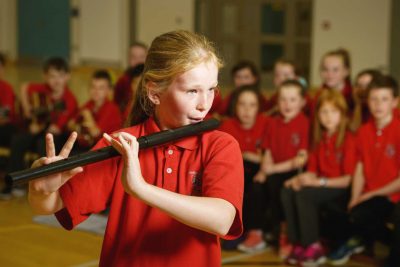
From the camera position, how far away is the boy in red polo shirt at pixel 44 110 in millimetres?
5828

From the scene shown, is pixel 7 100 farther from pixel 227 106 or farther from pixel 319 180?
pixel 319 180

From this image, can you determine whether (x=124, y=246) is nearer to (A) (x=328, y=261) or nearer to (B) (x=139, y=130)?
(B) (x=139, y=130)

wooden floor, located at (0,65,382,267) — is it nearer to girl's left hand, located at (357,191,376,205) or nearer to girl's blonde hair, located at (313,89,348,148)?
girl's left hand, located at (357,191,376,205)

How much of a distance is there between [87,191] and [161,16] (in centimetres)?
1110

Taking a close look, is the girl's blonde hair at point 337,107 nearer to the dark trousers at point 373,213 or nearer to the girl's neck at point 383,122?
the girl's neck at point 383,122

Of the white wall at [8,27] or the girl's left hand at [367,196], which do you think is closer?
the girl's left hand at [367,196]

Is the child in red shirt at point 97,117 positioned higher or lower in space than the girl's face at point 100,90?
lower

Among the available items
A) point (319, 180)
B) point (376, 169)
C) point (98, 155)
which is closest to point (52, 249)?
point (319, 180)

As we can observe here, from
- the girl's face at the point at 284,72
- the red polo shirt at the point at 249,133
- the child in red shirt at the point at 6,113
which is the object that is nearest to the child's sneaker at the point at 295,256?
the red polo shirt at the point at 249,133

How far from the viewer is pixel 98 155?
5.25 feet

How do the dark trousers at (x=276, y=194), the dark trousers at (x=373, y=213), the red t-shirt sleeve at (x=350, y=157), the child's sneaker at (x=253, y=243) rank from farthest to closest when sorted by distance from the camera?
the dark trousers at (x=276, y=194)
the child's sneaker at (x=253, y=243)
the red t-shirt sleeve at (x=350, y=157)
the dark trousers at (x=373, y=213)

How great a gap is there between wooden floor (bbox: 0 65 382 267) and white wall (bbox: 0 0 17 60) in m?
10.7

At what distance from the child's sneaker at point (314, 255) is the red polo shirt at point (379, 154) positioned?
48 cm

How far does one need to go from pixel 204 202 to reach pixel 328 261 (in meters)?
2.86
